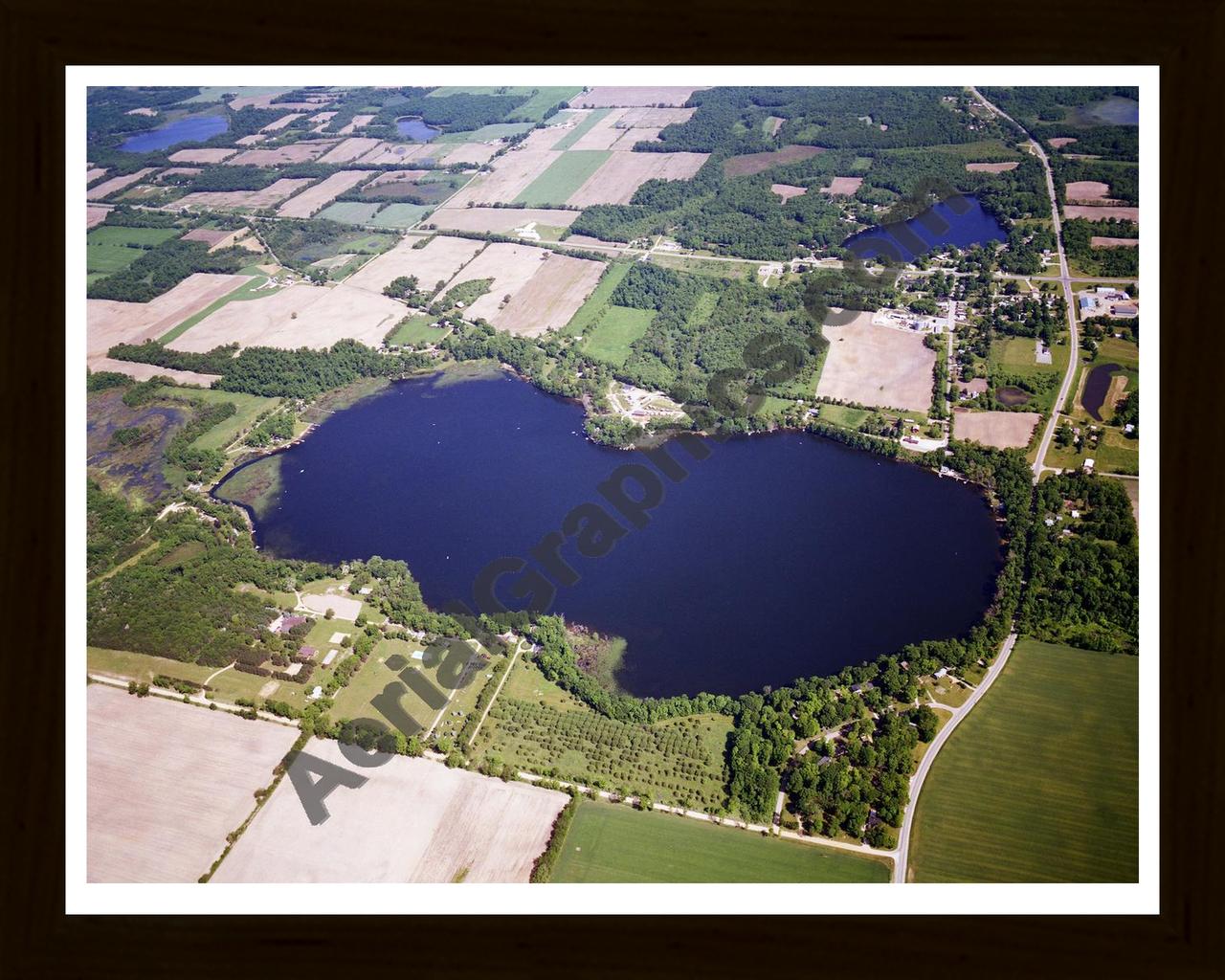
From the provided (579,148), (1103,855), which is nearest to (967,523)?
(1103,855)

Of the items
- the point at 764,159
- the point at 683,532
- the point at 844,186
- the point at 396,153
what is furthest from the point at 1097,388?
the point at 396,153

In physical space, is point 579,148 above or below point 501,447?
above

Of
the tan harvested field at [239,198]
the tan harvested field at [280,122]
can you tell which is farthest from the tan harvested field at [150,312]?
the tan harvested field at [280,122]

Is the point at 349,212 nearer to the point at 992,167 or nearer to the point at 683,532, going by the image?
the point at 683,532

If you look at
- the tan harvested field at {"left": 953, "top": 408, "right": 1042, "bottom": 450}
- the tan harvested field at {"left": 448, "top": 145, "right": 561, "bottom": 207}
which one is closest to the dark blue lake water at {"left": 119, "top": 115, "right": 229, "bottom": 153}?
the tan harvested field at {"left": 448, "top": 145, "right": 561, "bottom": 207}

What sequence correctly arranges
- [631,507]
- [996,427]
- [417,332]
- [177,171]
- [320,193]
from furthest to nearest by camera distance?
[177,171] < [320,193] < [417,332] < [996,427] < [631,507]
